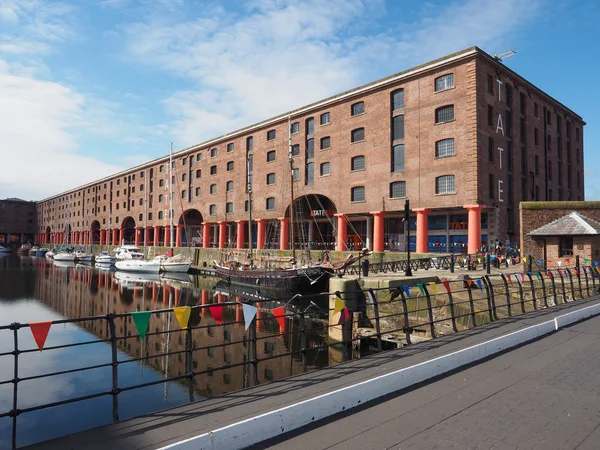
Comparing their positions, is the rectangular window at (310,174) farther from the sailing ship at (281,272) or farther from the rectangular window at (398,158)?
the rectangular window at (398,158)

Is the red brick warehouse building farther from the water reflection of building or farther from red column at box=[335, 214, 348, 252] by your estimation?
the water reflection of building

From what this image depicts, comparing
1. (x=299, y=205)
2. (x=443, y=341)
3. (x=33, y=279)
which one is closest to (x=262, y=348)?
(x=443, y=341)

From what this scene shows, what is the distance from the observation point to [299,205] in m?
44.5

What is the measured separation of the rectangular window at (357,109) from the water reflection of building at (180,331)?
2000 cm

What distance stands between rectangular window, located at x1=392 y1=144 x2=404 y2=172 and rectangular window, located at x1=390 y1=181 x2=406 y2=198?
42.6 inches

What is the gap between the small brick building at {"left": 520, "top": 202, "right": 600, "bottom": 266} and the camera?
21109 millimetres

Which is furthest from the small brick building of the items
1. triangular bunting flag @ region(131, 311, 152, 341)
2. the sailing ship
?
triangular bunting flag @ region(131, 311, 152, 341)

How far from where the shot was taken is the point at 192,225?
63031 millimetres

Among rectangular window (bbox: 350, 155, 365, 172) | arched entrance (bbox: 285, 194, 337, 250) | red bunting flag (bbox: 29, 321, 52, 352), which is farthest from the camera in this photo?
arched entrance (bbox: 285, 194, 337, 250)

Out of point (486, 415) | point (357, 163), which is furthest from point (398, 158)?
point (486, 415)

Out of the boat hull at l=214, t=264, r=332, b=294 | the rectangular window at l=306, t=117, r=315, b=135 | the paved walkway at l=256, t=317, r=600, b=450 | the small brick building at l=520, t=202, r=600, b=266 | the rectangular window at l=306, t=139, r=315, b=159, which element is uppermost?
the rectangular window at l=306, t=117, r=315, b=135

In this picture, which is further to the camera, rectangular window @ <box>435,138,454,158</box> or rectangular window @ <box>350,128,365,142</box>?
rectangular window @ <box>350,128,365,142</box>

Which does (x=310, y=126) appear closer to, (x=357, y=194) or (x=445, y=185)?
(x=357, y=194)

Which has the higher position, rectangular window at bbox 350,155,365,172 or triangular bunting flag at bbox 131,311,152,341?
rectangular window at bbox 350,155,365,172
